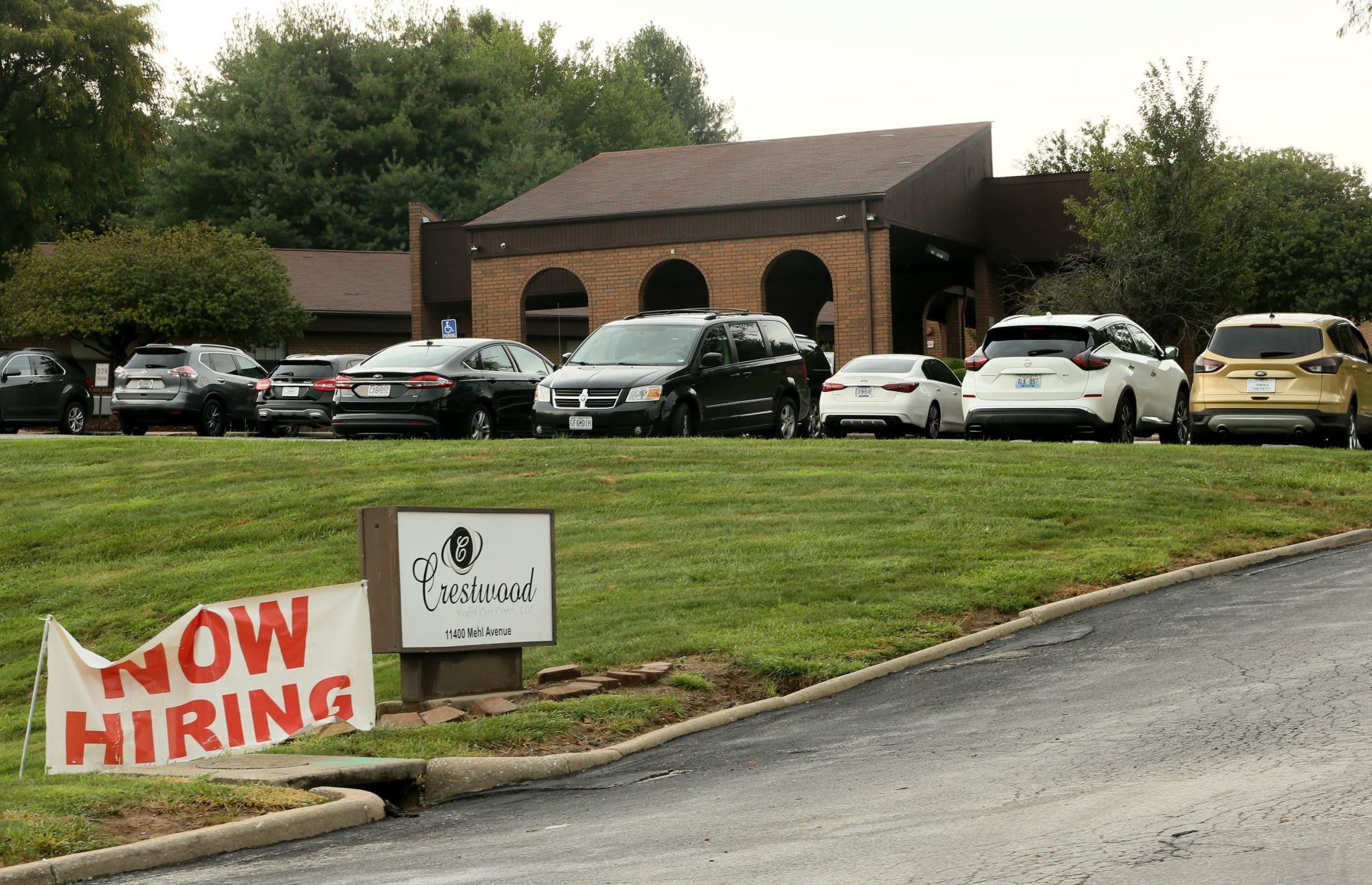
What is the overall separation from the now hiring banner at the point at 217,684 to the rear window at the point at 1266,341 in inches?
571

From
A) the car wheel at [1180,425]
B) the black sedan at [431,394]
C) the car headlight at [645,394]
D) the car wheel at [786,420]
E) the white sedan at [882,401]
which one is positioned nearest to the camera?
the car headlight at [645,394]

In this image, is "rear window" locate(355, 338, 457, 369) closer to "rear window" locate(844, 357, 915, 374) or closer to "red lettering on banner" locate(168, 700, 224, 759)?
"rear window" locate(844, 357, 915, 374)

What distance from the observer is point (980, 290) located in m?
43.8

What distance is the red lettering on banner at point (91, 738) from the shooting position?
862 cm

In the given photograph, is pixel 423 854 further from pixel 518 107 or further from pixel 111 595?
pixel 518 107

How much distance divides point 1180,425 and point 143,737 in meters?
16.9

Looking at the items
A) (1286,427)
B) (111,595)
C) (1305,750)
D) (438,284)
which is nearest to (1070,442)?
(1286,427)

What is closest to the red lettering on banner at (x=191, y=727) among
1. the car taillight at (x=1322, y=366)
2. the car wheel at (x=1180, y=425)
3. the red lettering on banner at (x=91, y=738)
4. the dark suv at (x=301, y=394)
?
the red lettering on banner at (x=91, y=738)

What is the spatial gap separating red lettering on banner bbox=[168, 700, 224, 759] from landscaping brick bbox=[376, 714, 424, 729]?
3.09 ft

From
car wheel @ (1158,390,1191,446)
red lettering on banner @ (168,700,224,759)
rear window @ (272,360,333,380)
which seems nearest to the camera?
red lettering on banner @ (168,700,224,759)

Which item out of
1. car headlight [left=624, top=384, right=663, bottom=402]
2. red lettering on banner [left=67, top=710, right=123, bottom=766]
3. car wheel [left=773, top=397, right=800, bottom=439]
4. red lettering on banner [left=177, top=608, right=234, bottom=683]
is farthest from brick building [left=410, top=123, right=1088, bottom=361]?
red lettering on banner [left=67, top=710, right=123, bottom=766]

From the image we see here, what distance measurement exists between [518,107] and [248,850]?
60.6 metres

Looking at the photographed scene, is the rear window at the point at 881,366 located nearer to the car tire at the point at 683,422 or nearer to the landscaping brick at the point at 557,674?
the car tire at the point at 683,422

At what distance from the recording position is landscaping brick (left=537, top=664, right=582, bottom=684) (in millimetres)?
10250
